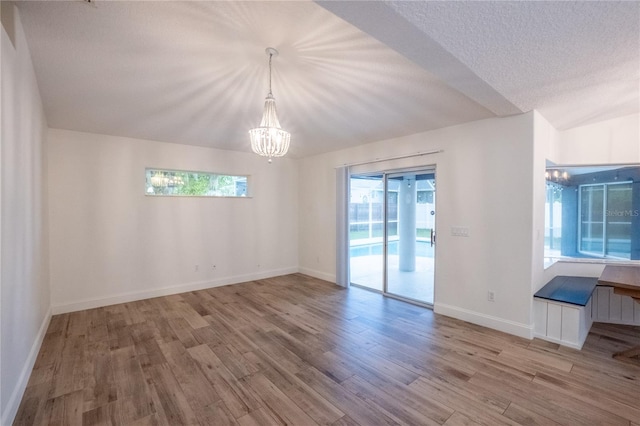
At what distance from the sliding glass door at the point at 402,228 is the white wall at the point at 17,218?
4.28 meters

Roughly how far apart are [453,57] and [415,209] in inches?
122

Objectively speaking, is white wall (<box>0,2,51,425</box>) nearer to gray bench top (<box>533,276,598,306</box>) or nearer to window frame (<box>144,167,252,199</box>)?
window frame (<box>144,167,252,199</box>)

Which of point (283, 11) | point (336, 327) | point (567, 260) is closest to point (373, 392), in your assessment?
point (336, 327)

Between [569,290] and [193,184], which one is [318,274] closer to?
[193,184]

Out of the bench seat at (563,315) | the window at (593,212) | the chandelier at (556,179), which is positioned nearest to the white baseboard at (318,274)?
the bench seat at (563,315)

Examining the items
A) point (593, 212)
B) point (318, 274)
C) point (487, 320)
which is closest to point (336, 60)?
point (487, 320)

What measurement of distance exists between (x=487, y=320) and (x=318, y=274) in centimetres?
322

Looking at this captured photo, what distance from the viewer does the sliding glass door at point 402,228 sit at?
4.50 meters

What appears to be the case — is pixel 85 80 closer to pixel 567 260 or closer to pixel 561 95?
pixel 561 95

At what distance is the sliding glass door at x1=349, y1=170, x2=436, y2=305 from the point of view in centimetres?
450

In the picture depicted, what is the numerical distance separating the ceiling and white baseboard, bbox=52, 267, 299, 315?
8.34 ft

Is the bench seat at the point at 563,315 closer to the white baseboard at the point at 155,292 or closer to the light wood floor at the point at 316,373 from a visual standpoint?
the light wood floor at the point at 316,373

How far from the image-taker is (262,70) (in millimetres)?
2516

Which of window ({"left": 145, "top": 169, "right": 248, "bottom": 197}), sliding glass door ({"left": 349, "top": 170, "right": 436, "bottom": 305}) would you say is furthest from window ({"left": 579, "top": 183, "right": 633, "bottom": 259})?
window ({"left": 145, "top": 169, "right": 248, "bottom": 197})
